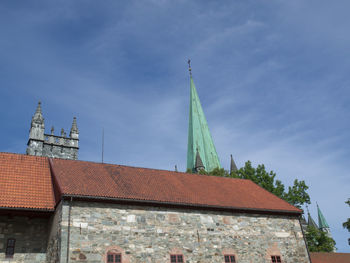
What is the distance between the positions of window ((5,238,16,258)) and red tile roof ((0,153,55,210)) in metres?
1.49

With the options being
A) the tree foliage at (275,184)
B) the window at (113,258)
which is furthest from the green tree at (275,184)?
the window at (113,258)

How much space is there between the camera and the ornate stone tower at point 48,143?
35562 mm

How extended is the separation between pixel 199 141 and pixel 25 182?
46360 millimetres

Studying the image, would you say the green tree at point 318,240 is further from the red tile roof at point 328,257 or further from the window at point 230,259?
the window at point 230,259

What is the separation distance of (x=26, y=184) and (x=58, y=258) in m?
4.79

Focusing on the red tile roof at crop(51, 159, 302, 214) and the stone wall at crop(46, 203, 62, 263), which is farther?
the red tile roof at crop(51, 159, 302, 214)

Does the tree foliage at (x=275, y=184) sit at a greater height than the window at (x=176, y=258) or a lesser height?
greater

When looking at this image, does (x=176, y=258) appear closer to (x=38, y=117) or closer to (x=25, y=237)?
(x=25, y=237)

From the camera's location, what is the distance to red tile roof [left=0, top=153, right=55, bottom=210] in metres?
14.5

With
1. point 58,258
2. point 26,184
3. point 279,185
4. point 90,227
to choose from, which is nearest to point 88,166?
point 26,184

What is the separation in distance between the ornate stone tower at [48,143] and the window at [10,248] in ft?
74.8

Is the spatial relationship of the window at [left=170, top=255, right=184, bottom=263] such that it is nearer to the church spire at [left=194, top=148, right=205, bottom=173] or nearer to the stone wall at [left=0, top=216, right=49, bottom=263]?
the stone wall at [left=0, top=216, right=49, bottom=263]

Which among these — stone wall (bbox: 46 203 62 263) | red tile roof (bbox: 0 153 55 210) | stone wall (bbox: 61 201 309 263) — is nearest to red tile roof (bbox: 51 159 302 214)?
stone wall (bbox: 61 201 309 263)

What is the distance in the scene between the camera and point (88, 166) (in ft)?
59.1
